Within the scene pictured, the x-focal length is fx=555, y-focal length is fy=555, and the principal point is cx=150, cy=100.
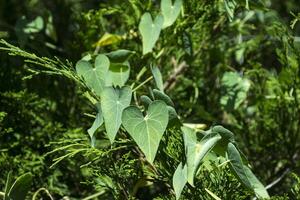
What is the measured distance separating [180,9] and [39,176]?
48 centimetres

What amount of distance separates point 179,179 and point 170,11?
46 centimetres

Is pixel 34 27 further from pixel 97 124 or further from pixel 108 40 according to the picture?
pixel 97 124

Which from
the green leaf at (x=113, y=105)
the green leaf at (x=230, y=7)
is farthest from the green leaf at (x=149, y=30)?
the green leaf at (x=113, y=105)

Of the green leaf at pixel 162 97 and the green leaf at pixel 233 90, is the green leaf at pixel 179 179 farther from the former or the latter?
the green leaf at pixel 233 90

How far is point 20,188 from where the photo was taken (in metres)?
0.95

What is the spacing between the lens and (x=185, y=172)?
0.87 metres

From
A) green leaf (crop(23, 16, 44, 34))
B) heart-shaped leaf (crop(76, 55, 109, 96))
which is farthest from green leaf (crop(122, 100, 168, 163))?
green leaf (crop(23, 16, 44, 34))

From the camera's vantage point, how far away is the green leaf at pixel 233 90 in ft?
4.40

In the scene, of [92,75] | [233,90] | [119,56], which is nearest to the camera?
[92,75]

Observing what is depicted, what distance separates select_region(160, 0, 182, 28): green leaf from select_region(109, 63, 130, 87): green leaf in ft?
0.50

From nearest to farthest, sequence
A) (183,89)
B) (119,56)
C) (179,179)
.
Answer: (179,179) < (119,56) < (183,89)

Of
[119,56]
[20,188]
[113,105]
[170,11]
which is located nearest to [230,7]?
[170,11]

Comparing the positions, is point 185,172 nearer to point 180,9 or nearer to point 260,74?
point 180,9

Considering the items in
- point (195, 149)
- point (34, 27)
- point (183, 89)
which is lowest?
point (183, 89)
